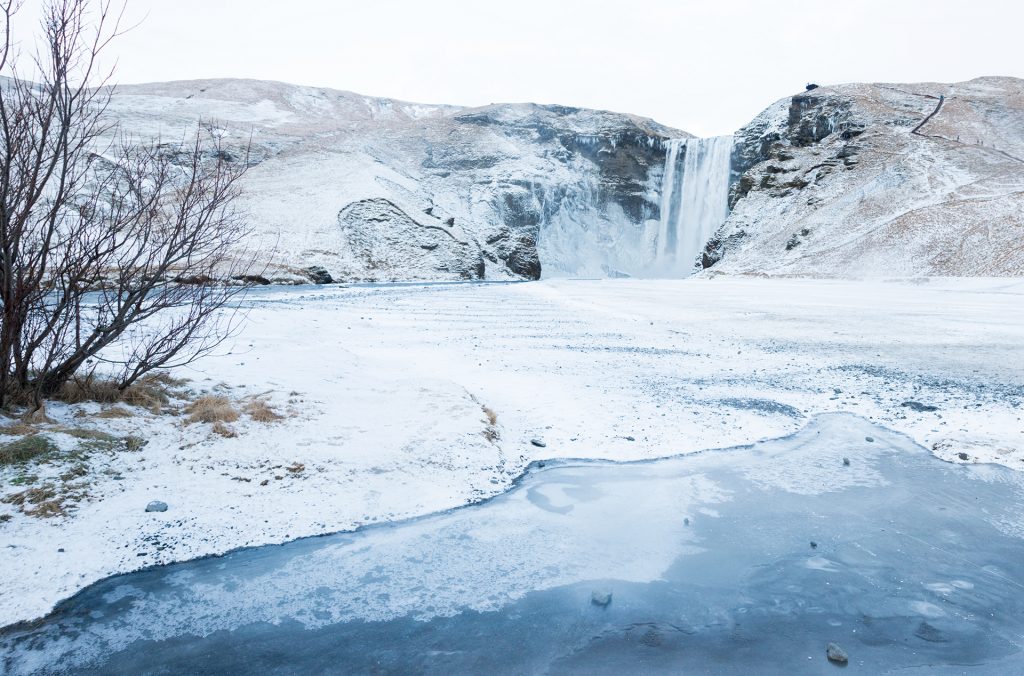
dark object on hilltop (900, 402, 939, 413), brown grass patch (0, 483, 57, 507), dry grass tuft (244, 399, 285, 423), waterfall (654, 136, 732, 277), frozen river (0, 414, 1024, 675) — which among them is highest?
waterfall (654, 136, 732, 277)

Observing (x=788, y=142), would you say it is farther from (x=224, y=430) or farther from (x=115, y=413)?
(x=115, y=413)

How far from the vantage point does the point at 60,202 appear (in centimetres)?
546

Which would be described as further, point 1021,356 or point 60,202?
point 1021,356

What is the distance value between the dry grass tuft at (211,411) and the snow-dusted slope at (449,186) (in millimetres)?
37089

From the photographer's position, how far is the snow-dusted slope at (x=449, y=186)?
48188 millimetres

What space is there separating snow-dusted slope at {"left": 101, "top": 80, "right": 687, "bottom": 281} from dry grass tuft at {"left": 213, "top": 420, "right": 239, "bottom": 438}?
3763 centimetres

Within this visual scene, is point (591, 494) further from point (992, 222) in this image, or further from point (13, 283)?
point (992, 222)

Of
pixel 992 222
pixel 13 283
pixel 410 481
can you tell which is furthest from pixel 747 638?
pixel 992 222

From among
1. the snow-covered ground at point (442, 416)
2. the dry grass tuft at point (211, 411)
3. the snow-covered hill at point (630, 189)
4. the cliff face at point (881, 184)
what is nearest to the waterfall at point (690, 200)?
the snow-covered hill at point (630, 189)

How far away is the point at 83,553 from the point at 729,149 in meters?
76.3

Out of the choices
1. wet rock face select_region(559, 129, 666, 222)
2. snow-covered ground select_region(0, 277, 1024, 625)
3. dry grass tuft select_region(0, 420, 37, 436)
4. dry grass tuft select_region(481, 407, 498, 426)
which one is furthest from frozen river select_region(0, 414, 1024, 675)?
wet rock face select_region(559, 129, 666, 222)

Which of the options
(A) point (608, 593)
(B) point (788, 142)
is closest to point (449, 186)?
(B) point (788, 142)

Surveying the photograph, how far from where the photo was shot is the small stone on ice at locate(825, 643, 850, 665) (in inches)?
138

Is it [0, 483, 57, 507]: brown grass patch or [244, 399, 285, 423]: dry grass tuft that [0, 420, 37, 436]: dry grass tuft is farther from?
[244, 399, 285, 423]: dry grass tuft
